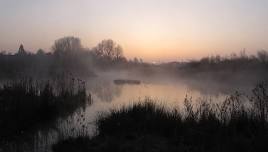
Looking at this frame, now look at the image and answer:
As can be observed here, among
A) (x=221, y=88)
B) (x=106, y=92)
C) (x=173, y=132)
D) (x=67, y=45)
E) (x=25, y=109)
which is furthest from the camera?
(x=67, y=45)

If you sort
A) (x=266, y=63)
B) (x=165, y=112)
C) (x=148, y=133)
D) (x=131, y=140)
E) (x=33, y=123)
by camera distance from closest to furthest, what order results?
(x=131, y=140), (x=148, y=133), (x=165, y=112), (x=33, y=123), (x=266, y=63)

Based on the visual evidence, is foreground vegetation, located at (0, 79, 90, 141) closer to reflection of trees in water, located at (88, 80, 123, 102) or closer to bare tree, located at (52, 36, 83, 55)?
reflection of trees in water, located at (88, 80, 123, 102)

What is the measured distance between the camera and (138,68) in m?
69.1

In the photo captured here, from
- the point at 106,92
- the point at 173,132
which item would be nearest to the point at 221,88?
the point at 106,92

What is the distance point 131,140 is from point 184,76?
1747 inches

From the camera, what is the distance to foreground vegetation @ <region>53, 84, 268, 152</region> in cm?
721

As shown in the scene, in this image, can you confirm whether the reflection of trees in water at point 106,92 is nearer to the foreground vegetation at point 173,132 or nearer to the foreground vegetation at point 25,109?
the foreground vegetation at point 25,109

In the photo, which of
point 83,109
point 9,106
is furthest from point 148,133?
point 83,109

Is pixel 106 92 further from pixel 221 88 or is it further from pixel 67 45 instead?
pixel 67 45

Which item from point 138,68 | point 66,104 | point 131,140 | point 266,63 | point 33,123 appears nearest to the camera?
point 131,140

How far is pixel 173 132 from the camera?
844cm

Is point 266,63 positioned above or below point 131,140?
above

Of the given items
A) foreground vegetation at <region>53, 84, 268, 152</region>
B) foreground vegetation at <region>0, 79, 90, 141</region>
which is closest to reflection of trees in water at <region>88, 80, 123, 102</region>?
foreground vegetation at <region>0, 79, 90, 141</region>

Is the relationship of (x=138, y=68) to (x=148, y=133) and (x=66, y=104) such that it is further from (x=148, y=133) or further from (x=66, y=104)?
(x=148, y=133)
